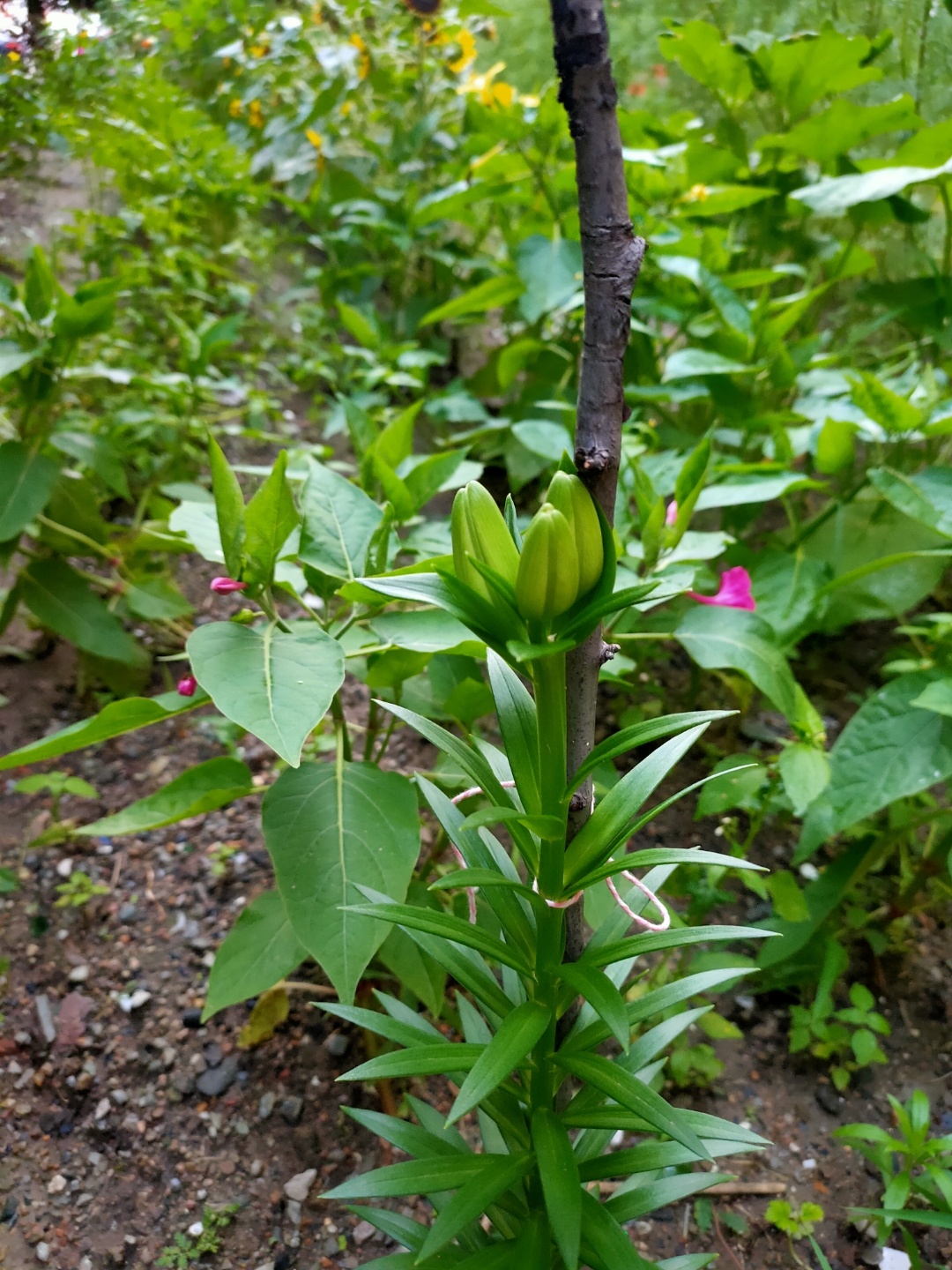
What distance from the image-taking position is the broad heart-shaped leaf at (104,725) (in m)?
0.70

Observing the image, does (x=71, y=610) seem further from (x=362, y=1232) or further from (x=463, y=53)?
(x=463, y=53)

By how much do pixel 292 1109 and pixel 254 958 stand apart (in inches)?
9.5

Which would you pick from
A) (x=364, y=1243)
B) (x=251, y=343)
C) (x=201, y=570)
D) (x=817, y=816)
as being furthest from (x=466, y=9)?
(x=364, y=1243)

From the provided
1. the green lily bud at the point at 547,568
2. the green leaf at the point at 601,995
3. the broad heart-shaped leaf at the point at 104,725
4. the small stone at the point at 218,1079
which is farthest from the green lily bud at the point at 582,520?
the small stone at the point at 218,1079

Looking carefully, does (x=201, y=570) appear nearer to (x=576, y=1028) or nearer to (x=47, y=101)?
(x=47, y=101)

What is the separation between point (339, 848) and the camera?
2.38 feet

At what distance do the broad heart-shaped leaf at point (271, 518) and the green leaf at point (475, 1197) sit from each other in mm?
539

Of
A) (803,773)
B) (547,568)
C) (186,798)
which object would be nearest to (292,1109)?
(186,798)

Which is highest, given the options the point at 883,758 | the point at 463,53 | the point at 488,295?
the point at 463,53

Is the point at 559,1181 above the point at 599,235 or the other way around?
the other way around

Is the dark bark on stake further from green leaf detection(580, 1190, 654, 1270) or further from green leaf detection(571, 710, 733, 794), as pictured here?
green leaf detection(580, 1190, 654, 1270)

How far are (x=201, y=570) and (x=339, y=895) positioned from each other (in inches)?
44.1

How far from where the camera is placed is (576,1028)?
61cm

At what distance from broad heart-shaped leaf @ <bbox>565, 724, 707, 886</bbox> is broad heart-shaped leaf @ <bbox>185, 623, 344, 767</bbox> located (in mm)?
211
